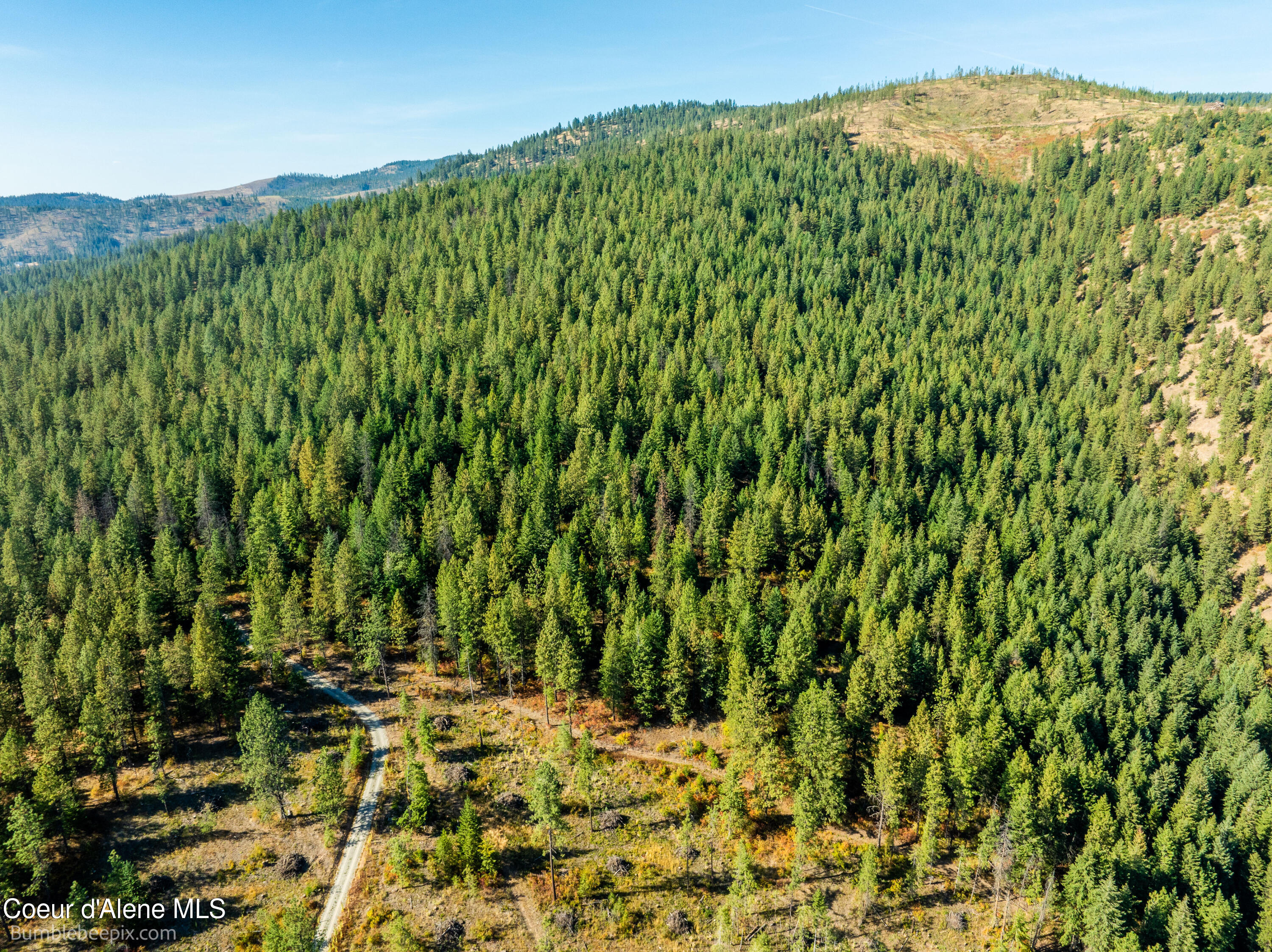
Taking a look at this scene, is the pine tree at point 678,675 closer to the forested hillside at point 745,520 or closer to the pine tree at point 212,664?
the forested hillside at point 745,520

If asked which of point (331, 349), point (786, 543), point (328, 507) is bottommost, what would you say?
point (786, 543)

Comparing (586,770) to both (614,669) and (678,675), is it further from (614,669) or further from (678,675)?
(678,675)

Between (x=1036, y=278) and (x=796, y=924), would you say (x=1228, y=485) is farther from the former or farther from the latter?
(x=796, y=924)

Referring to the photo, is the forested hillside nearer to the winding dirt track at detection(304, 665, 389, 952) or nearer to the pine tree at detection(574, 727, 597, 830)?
the winding dirt track at detection(304, 665, 389, 952)

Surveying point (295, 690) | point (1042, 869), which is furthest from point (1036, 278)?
point (295, 690)

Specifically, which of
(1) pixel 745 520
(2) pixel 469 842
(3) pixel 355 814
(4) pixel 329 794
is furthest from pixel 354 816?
(1) pixel 745 520

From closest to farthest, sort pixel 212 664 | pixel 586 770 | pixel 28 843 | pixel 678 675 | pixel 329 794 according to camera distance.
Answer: pixel 28 843 < pixel 329 794 < pixel 586 770 < pixel 212 664 < pixel 678 675

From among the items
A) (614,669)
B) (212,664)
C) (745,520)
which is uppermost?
(745,520)
